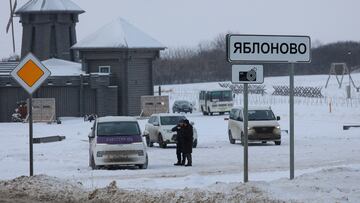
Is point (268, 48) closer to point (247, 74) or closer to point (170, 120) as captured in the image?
point (247, 74)

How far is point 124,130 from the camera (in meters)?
27.2

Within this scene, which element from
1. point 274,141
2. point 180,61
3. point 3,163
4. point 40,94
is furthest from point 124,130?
point 180,61

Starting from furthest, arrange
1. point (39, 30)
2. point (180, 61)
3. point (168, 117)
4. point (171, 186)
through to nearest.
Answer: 1. point (180, 61)
2. point (39, 30)
3. point (168, 117)
4. point (171, 186)

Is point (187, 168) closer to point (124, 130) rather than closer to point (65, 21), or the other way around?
point (124, 130)

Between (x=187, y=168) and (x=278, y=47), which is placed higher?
(x=278, y=47)

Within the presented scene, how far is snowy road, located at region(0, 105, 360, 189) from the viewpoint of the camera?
68.5 ft

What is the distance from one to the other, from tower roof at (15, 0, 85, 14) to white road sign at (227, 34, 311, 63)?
6347 cm

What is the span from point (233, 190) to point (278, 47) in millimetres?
2721

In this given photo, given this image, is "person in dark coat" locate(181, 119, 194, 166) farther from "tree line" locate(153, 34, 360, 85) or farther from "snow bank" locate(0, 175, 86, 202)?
"tree line" locate(153, 34, 360, 85)

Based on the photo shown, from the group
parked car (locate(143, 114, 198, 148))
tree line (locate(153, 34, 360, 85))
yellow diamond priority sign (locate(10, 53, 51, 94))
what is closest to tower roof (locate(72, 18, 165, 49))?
parked car (locate(143, 114, 198, 148))

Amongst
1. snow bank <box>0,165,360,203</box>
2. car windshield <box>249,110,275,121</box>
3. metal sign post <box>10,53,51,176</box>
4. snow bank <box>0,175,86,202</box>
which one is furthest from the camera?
car windshield <box>249,110,275,121</box>

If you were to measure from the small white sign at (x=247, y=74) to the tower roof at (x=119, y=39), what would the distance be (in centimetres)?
5306

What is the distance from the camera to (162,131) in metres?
37.1

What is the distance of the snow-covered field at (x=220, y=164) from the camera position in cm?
1378
